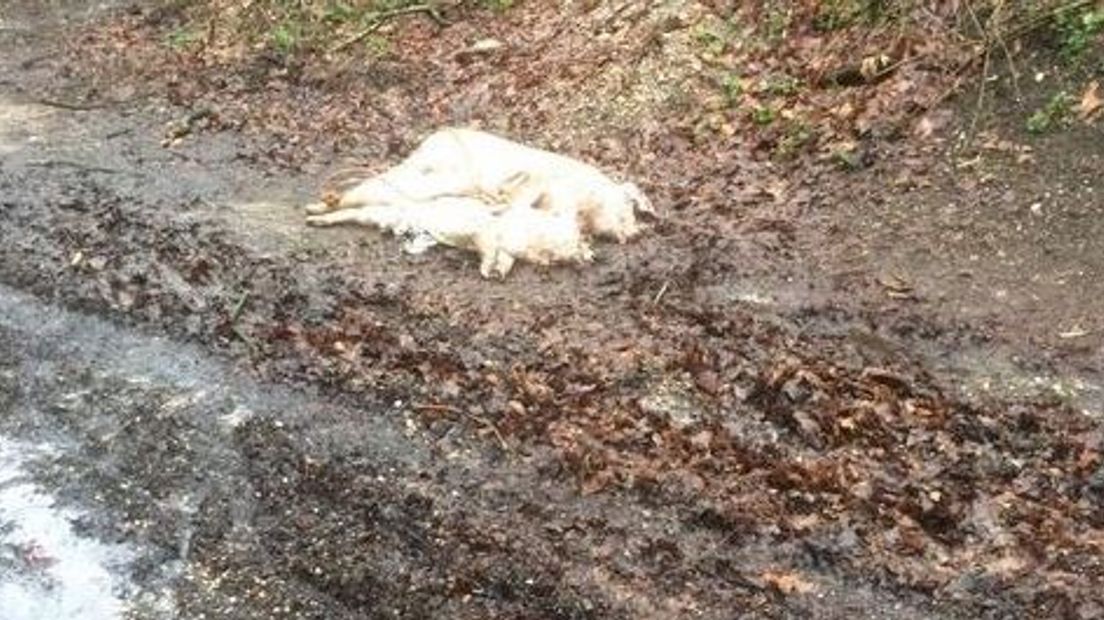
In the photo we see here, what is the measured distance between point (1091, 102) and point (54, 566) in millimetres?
6369

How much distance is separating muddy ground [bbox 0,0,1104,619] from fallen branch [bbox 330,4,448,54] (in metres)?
2.84

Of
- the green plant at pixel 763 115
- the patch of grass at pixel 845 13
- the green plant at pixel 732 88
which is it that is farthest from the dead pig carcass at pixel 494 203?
the patch of grass at pixel 845 13

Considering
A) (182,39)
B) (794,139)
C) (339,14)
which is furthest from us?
(182,39)

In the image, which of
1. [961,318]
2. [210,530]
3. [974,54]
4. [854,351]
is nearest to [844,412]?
[854,351]

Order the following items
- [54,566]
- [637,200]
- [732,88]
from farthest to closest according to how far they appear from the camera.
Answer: [732,88] → [637,200] → [54,566]

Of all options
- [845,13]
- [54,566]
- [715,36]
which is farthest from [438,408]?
[845,13]

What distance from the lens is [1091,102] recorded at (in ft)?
23.6

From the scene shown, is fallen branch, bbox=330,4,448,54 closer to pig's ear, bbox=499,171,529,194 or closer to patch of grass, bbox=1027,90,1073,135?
pig's ear, bbox=499,171,529,194

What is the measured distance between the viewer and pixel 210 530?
4973 millimetres

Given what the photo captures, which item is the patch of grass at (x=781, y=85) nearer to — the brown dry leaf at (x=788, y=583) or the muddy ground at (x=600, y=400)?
the muddy ground at (x=600, y=400)

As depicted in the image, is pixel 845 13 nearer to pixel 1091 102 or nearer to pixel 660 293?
pixel 1091 102

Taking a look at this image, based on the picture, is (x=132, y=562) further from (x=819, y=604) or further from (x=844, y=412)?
(x=844, y=412)

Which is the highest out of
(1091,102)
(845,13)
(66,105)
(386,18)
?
(845,13)

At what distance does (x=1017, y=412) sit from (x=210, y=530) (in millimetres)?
3730
